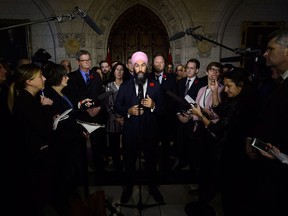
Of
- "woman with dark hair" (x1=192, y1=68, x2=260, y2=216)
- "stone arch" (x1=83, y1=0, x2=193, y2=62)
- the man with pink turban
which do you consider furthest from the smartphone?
"stone arch" (x1=83, y1=0, x2=193, y2=62)

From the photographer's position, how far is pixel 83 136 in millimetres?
2918

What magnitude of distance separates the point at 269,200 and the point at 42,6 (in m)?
7.81

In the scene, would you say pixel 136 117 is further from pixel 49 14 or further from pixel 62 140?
pixel 49 14

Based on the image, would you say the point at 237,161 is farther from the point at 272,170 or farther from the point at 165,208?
the point at 165,208

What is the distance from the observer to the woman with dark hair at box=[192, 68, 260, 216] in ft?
7.61

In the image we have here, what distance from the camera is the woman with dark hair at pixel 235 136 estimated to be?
232 cm

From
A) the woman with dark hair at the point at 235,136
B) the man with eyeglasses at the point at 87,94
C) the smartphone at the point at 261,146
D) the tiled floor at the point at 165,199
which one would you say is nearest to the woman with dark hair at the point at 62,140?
the man with eyeglasses at the point at 87,94

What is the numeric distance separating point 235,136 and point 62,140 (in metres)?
2.02

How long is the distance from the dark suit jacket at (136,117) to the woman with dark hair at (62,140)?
0.64 m

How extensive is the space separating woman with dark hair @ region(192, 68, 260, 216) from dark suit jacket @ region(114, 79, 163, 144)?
67 centimetres

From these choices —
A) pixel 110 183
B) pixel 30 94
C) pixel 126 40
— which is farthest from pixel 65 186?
pixel 126 40

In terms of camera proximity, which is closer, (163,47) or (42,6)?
(42,6)

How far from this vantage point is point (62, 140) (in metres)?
2.59

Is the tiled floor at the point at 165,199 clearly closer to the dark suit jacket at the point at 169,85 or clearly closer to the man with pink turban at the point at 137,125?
the man with pink turban at the point at 137,125
